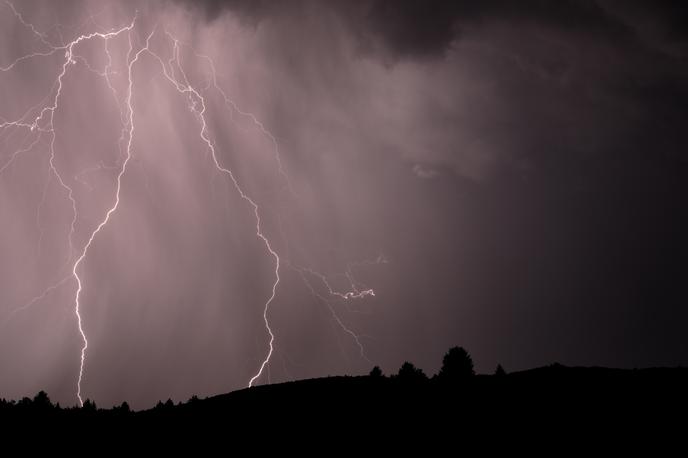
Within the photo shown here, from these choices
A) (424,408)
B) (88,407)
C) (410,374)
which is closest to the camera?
(424,408)

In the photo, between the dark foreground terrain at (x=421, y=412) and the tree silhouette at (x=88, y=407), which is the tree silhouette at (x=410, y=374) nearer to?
the dark foreground terrain at (x=421, y=412)

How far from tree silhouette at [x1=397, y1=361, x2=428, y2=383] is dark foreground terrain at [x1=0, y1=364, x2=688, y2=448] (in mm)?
261

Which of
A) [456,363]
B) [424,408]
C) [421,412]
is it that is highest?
[456,363]

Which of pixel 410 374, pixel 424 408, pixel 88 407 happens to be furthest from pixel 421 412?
pixel 88 407

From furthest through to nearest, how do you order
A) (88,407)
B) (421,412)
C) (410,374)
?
1. (88,407)
2. (410,374)
3. (421,412)

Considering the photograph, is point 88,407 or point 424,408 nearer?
point 424,408

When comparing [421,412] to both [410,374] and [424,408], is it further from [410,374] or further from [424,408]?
[410,374]

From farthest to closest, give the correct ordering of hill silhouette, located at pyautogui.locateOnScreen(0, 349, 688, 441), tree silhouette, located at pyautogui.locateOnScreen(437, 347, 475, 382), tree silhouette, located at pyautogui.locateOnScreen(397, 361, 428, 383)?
tree silhouette, located at pyautogui.locateOnScreen(437, 347, 475, 382) < tree silhouette, located at pyautogui.locateOnScreen(397, 361, 428, 383) < hill silhouette, located at pyautogui.locateOnScreen(0, 349, 688, 441)

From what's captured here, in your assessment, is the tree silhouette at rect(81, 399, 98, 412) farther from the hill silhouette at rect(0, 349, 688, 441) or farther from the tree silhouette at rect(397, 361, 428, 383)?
the tree silhouette at rect(397, 361, 428, 383)

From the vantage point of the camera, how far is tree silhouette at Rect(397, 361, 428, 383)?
103 ft

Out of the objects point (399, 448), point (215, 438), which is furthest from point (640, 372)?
point (215, 438)

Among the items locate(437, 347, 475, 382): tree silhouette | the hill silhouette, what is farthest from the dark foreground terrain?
locate(437, 347, 475, 382): tree silhouette

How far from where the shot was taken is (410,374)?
34406 mm

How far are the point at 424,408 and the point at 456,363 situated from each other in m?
11.3
